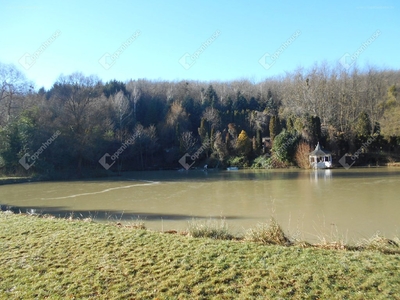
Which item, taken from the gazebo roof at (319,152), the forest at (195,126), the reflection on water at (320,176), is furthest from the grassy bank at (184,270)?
the gazebo roof at (319,152)

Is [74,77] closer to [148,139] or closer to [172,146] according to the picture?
[148,139]

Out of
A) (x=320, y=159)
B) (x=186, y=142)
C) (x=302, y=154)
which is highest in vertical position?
(x=186, y=142)

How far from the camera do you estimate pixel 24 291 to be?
122 inches

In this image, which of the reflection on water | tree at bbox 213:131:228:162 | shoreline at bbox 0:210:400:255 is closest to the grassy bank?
shoreline at bbox 0:210:400:255

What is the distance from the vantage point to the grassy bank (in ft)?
9.48

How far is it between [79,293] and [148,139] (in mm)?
30113

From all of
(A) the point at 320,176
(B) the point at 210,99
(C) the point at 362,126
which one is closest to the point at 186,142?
(B) the point at 210,99

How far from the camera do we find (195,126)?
38469 millimetres

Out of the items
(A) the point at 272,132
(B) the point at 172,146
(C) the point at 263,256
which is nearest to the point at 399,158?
(A) the point at 272,132

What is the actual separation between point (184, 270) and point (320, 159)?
25936 millimetres

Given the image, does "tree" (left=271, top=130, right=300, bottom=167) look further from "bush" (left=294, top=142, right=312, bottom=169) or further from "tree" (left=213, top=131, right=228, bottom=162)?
"tree" (left=213, top=131, right=228, bottom=162)

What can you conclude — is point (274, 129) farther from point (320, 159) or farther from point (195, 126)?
point (195, 126)

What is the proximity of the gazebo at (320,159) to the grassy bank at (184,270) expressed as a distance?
78.2ft

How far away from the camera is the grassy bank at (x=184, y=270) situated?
2891mm
